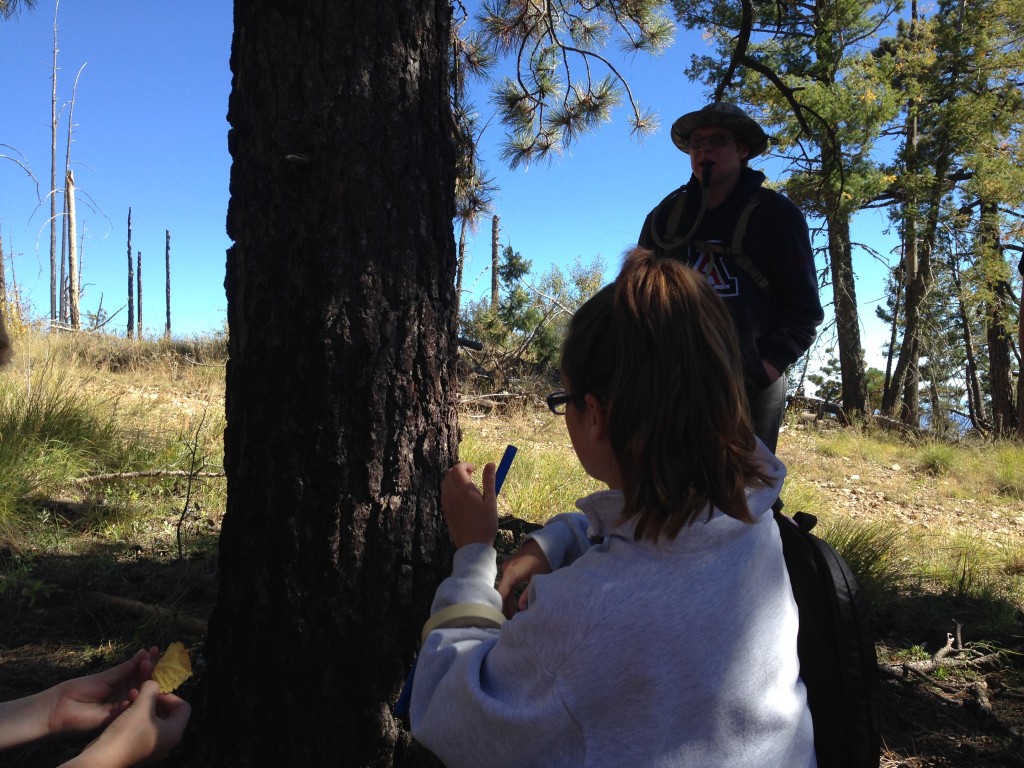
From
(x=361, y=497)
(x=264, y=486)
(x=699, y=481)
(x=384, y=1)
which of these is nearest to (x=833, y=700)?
(x=699, y=481)

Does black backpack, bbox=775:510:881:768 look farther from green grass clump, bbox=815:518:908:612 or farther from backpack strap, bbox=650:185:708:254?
green grass clump, bbox=815:518:908:612

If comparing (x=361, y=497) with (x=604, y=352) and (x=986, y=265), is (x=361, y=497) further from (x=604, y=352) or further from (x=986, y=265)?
(x=986, y=265)

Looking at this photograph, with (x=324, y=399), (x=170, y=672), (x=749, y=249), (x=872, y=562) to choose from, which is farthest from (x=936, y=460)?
(x=170, y=672)

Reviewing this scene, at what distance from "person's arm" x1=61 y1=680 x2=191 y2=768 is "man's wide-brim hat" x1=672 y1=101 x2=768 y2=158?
2506 millimetres

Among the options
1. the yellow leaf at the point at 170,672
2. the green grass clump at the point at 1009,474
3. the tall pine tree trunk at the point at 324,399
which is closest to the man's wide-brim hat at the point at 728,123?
the tall pine tree trunk at the point at 324,399

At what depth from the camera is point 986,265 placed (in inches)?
558

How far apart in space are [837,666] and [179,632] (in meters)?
2.23

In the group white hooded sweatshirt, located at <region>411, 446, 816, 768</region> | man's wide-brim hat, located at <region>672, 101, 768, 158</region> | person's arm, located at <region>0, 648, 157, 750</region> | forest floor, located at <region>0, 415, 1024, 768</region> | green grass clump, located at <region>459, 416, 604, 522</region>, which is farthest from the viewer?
green grass clump, located at <region>459, 416, 604, 522</region>

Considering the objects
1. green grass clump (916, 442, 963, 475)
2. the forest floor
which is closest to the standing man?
the forest floor

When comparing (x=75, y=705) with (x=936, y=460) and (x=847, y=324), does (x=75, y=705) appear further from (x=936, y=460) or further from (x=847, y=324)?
(x=847, y=324)

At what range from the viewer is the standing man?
2.65 metres

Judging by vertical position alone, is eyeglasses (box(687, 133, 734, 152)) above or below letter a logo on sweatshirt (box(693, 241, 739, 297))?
above

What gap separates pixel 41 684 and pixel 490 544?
185cm

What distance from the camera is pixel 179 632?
258cm
